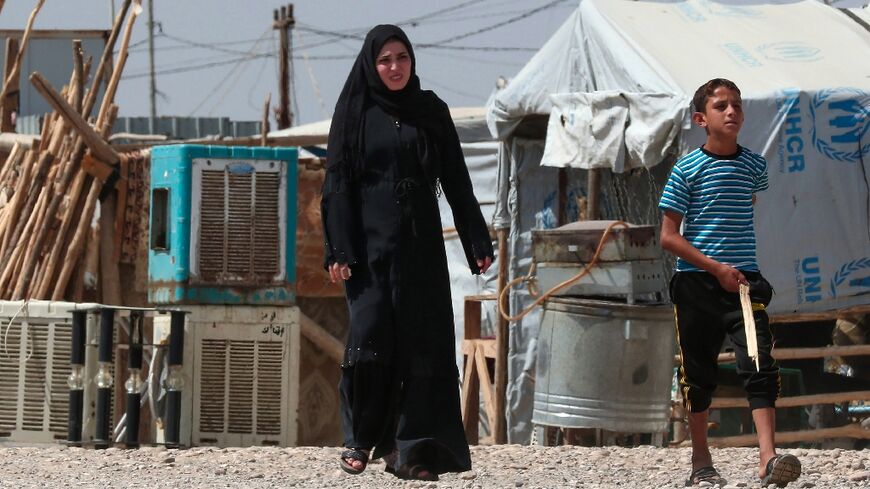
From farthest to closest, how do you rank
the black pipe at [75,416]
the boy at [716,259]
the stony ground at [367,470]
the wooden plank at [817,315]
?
the wooden plank at [817,315], the black pipe at [75,416], the stony ground at [367,470], the boy at [716,259]

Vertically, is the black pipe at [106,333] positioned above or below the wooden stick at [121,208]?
below

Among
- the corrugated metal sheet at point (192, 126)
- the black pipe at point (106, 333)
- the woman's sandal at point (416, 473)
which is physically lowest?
the woman's sandal at point (416, 473)

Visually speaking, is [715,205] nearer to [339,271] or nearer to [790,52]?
[339,271]

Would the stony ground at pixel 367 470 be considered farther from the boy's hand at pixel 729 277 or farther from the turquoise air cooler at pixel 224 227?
the turquoise air cooler at pixel 224 227

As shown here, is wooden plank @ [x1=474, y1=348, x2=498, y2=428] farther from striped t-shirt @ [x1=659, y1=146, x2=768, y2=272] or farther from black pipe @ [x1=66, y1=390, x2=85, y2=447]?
striped t-shirt @ [x1=659, y1=146, x2=768, y2=272]

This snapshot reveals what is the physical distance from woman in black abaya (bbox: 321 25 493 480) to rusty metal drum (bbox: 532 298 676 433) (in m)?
3.04

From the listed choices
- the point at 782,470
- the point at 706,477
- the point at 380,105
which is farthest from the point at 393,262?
the point at 782,470

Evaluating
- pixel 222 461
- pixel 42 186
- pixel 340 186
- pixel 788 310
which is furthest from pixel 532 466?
pixel 42 186

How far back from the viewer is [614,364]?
9484 millimetres

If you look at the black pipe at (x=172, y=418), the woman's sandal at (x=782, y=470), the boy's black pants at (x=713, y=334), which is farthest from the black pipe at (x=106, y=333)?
the woman's sandal at (x=782, y=470)

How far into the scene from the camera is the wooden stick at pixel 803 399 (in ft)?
33.7

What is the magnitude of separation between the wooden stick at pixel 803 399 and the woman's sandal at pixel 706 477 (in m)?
3.70

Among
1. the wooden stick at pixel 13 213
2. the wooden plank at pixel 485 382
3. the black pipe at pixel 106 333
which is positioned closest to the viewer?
the black pipe at pixel 106 333

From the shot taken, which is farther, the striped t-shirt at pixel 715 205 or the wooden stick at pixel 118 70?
the wooden stick at pixel 118 70
